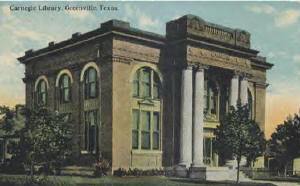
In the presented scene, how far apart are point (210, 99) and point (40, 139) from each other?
1164cm

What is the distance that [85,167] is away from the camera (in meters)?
25.9

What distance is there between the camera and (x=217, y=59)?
1104 inches

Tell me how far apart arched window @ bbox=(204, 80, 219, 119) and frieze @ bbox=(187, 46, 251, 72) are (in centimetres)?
140

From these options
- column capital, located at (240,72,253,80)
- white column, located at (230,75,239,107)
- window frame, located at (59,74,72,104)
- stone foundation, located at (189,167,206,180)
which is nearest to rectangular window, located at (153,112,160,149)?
stone foundation, located at (189,167,206,180)

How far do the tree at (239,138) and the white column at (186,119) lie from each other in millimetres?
2425

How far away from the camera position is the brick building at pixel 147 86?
82.8 ft

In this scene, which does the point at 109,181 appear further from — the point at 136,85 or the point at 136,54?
the point at 136,54

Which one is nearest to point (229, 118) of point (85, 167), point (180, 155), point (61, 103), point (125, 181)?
point (180, 155)

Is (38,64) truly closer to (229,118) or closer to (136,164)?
(136,164)

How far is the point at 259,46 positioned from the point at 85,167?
10.1 meters

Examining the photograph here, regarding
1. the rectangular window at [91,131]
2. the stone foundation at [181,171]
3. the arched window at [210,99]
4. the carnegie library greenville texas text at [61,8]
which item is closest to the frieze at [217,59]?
the arched window at [210,99]

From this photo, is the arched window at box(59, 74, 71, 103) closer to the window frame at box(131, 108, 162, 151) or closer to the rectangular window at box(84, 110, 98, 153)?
the rectangular window at box(84, 110, 98, 153)

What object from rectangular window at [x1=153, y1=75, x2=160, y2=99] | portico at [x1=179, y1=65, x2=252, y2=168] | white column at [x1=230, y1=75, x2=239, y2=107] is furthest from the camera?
white column at [x1=230, y1=75, x2=239, y2=107]

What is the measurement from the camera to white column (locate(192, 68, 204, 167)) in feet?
87.4
